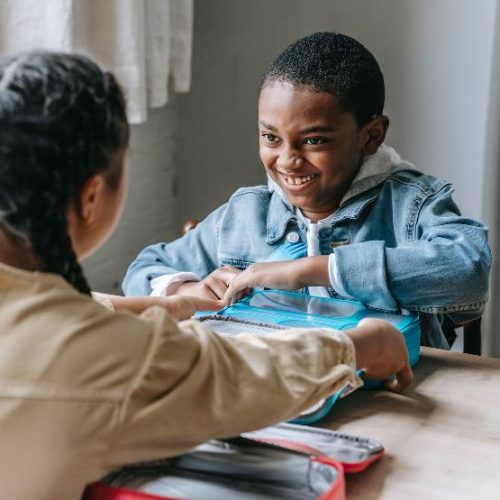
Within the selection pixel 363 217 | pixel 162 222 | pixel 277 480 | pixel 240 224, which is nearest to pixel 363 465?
pixel 277 480

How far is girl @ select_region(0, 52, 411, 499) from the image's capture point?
2.15ft

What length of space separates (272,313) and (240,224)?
402 mm

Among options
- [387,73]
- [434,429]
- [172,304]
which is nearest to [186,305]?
[172,304]

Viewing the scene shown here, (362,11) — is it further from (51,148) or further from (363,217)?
(51,148)

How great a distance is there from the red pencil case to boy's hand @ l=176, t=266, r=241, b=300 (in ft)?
1.89

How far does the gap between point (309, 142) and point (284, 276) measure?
0.75 ft

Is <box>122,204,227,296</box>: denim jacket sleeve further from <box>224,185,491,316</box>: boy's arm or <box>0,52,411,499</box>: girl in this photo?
<box>0,52,411,499</box>: girl

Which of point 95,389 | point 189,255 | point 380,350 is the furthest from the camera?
point 189,255

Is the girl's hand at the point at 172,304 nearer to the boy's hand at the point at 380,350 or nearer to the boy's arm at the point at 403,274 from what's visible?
the boy's arm at the point at 403,274

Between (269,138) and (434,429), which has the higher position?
(269,138)

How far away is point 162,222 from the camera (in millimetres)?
2455

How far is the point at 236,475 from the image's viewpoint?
0.79 m

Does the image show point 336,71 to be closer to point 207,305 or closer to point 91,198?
point 207,305

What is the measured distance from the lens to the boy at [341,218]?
51.8 inches
